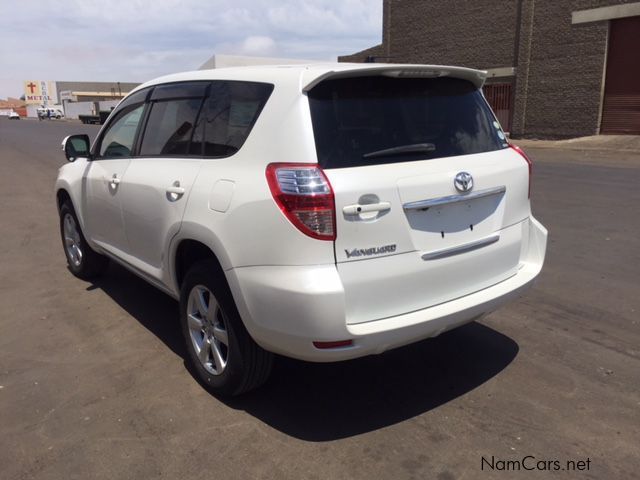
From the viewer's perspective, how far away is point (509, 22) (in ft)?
94.0

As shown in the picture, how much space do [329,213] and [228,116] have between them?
1042mm

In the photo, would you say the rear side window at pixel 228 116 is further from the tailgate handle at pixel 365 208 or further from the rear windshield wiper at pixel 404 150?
the tailgate handle at pixel 365 208

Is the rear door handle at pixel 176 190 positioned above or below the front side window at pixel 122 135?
below

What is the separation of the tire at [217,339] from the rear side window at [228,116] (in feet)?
2.25

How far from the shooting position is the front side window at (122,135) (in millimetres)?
4348

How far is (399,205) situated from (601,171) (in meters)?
12.7

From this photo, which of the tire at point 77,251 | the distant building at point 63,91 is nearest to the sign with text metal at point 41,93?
the distant building at point 63,91

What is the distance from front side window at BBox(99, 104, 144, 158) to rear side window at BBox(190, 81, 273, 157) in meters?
1.01

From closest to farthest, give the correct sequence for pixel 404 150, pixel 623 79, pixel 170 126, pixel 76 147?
pixel 404 150 < pixel 170 126 < pixel 76 147 < pixel 623 79

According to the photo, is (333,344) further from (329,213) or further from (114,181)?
(114,181)

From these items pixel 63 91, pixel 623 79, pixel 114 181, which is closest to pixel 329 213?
pixel 114 181

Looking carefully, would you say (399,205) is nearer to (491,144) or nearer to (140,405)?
(491,144)

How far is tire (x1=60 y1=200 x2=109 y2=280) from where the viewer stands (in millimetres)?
5457

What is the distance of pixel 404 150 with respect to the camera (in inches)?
117
